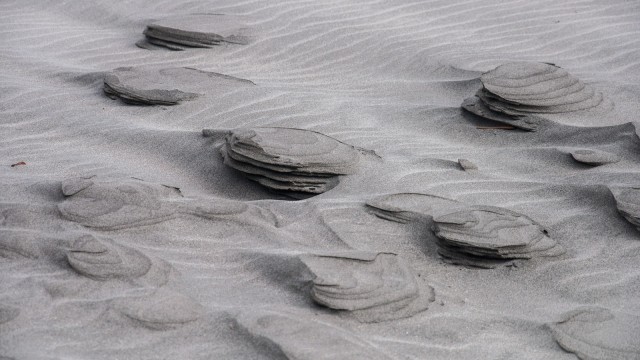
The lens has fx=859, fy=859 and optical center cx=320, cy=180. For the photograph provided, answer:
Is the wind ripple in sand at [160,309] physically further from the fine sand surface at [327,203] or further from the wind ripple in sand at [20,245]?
the wind ripple in sand at [20,245]

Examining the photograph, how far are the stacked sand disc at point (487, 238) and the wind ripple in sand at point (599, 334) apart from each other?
371mm

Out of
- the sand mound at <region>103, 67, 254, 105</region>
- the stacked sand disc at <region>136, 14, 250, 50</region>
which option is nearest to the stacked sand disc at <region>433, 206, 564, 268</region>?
the sand mound at <region>103, 67, 254, 105</region>

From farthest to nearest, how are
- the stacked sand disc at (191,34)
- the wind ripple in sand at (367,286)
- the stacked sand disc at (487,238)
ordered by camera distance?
the stacked sand disc at (191,34), the stacked sand disc at (487,238), the wind ripple in sand at (367,286)

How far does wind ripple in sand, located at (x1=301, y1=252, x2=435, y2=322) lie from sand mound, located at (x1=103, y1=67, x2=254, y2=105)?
6.91 feet

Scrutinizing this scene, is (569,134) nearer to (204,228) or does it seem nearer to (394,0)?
(204,228)

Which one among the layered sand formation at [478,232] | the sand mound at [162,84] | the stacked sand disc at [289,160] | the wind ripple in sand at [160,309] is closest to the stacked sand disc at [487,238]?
the layered sand formation at [478,232]

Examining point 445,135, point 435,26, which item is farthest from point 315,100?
point 435,26

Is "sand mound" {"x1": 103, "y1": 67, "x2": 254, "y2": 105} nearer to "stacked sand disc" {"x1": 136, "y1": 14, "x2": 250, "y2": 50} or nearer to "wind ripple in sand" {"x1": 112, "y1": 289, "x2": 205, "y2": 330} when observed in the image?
"stacked sand disc" {"x1": 136, "y1": 14, "x2": 250, "y2": 50}

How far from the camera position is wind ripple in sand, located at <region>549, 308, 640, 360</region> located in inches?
105

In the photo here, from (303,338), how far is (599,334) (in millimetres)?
987

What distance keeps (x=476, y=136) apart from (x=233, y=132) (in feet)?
4.37

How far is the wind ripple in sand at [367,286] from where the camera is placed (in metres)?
2.73

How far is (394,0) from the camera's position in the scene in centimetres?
666

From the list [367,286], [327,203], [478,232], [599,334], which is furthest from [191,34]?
[599,334]
